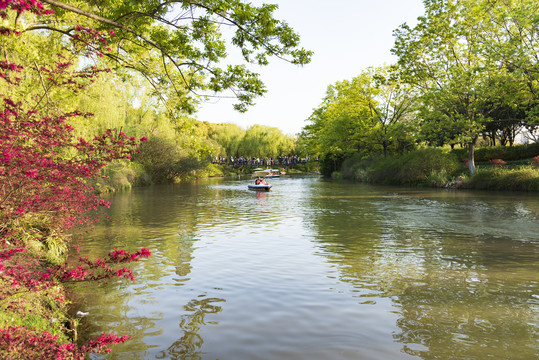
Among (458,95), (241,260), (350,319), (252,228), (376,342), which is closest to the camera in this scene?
(376,342)

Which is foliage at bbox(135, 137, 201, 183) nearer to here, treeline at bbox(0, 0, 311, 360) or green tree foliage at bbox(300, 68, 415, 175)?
green tree foliage at bbox(300, 68, 415, 175)

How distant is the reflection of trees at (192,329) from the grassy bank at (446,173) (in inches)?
1192

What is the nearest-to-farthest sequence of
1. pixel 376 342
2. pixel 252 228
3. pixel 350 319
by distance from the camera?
pixel 376 342, pixel 350 319, pixel 252 228

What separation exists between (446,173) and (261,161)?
249 feet

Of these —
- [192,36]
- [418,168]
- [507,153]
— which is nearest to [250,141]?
[418,168]

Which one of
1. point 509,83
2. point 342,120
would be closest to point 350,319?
point 509,83

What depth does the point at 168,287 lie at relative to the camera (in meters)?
8.63

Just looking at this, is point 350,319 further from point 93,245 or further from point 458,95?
point 458,95

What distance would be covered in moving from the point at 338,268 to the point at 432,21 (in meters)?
33.1

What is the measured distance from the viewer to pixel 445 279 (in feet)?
29.3

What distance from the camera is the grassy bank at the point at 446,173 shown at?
30828 millimetres

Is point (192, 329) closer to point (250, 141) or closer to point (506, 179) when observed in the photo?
point (506, 179)

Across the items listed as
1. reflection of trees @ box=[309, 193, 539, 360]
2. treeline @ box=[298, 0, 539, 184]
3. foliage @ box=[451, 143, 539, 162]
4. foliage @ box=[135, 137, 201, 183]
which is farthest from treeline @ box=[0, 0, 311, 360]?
foliage @ box=[451, 143, 539, 162]

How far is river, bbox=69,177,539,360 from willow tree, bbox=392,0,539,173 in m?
18.6
